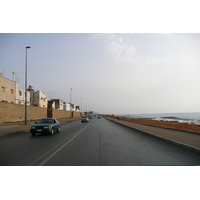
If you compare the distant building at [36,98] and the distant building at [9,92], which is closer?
the distant building at [9,92]

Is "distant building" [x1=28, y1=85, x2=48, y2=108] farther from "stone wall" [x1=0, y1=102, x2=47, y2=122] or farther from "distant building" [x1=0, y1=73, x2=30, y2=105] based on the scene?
"stone wall" [x1=0, y1=102, x2=47, y2=122]

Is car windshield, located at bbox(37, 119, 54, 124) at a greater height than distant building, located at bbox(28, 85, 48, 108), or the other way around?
distant building, located at bbox(28, 85, 48, 108)

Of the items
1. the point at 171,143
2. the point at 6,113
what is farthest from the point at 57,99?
the point at 171,143

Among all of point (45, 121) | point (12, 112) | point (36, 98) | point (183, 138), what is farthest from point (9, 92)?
point (183, 138)

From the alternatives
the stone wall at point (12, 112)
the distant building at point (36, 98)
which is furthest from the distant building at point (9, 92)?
the distant building at point (36, 98)

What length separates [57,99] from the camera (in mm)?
102062

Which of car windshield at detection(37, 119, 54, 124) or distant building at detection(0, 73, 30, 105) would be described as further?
distant building at detection(0, 73, 30, 105)

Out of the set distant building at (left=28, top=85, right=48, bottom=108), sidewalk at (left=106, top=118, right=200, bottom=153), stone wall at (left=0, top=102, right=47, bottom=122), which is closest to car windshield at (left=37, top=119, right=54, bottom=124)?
sidewalk at (left=106, top=118, right=200, bottom=153)

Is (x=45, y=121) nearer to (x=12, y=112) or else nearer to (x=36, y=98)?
(x=12, y=112)

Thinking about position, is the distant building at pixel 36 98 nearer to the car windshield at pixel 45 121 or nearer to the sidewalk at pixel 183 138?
the car windshield at pixel 45 121

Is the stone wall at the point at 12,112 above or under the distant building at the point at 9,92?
under

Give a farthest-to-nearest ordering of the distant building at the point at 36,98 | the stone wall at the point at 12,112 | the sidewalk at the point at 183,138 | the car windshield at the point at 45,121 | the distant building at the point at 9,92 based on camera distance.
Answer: the distant building at the point at 36,98, the distant building at the point at 9,92, the stone wall at the point at 12,112, the car windshield at the point at 45,121, the sidewalk at the point at 183,138

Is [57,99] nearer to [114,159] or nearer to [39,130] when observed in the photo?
[39,130]

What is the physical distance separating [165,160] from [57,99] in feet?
329
